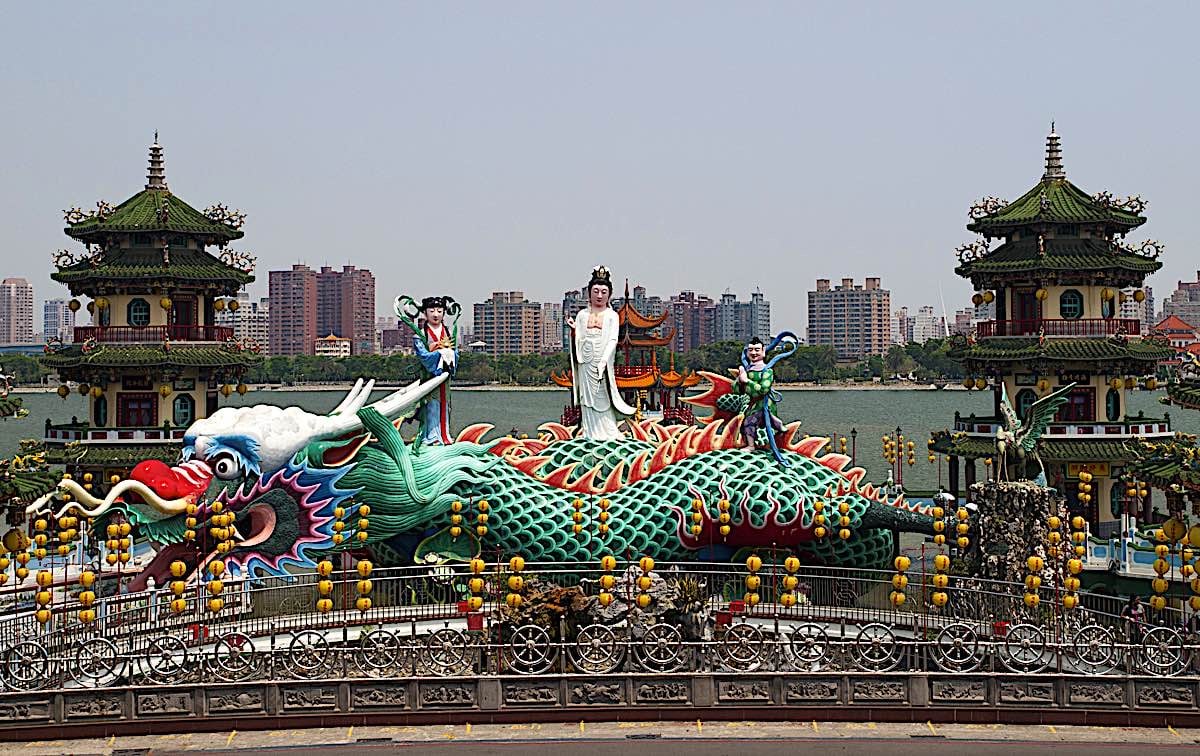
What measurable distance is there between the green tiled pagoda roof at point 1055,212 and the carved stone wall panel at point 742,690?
20.7 meters

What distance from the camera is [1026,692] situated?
655 inches

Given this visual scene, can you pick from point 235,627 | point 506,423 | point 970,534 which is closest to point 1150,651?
point 970,534

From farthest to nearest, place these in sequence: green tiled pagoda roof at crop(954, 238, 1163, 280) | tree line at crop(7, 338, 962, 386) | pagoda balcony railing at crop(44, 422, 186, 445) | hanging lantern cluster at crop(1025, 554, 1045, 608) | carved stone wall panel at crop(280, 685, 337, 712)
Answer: tree line at crop(7, 338, 962, 386) → pagoda balcony railing at crop(44, 422, 186, 445) → green tiled pagoda roof at crop(954, 238, 1163, 280) → hanging lantern cluster at crop(1025, 554, 1045, 608) → carved stone wall panel at crop(280, 685, 337, 712)

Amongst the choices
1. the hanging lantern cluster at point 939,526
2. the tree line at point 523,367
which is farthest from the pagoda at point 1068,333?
the tree line at point 523,367

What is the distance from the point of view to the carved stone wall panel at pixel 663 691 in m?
16.8

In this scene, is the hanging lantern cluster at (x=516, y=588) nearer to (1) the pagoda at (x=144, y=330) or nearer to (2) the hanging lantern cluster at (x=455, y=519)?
(2) the hanging lantern cluster at (x=455, y=519)

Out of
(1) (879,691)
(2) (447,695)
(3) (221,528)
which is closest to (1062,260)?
(1) (879,691)

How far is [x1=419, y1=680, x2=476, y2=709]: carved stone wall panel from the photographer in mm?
16750

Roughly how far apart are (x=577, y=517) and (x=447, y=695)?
28.2 ft

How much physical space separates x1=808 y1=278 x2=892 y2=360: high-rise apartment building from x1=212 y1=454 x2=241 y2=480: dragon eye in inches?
4818

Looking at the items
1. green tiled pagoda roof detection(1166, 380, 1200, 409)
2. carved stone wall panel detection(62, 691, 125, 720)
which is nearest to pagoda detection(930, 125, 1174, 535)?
green tiled pagoda roof detection(1166, 380, 1200, 409)

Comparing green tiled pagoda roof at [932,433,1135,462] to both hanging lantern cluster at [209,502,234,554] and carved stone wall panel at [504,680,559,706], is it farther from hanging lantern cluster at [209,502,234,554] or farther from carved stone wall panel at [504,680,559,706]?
carved stone wall panel at [504,680,559,706]

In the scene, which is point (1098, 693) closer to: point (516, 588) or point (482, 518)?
point (516, 588)

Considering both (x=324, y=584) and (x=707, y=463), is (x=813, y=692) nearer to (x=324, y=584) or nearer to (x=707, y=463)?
(x=324, y=584)
